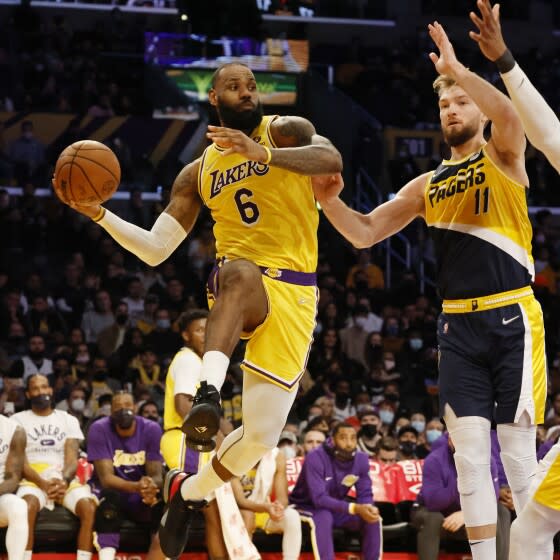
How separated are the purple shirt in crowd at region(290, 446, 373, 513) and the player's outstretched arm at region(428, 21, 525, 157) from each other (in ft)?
18.7

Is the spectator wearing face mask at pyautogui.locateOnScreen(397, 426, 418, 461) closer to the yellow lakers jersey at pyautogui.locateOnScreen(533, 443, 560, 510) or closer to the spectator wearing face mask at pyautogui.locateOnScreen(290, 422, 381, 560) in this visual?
the spectator wearing face mask at pyautogui.locateOnScreen(290, 422, 381, 560)

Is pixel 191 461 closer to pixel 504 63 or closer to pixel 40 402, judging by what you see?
pixel 40 402

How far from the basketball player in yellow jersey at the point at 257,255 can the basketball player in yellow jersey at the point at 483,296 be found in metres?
0.70

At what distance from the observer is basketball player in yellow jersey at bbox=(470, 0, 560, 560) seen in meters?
4.80

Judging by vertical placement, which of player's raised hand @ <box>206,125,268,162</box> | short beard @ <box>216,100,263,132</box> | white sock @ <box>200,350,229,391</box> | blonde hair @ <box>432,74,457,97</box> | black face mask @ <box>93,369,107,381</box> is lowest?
black face mask @ <box>93,369,107,381</box>

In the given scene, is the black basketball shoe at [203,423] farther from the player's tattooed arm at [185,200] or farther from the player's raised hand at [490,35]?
the player's raised hand at [490,35]

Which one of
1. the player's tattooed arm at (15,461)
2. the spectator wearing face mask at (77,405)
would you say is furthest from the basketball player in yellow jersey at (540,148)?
the spectator wearing face mask at (77,405)

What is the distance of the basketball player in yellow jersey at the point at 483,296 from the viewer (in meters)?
5.43

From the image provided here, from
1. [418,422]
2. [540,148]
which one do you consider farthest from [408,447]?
[540,148]

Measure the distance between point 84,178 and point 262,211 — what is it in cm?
104

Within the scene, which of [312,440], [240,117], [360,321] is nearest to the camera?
[240,117]

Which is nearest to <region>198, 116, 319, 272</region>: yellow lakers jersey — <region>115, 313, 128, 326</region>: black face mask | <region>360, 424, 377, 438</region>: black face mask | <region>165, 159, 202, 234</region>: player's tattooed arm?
<region>165, 159, 202, 234</region>: player's tattooed arm

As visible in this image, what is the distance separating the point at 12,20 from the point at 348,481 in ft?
54.0

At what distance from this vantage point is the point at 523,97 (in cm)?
500
